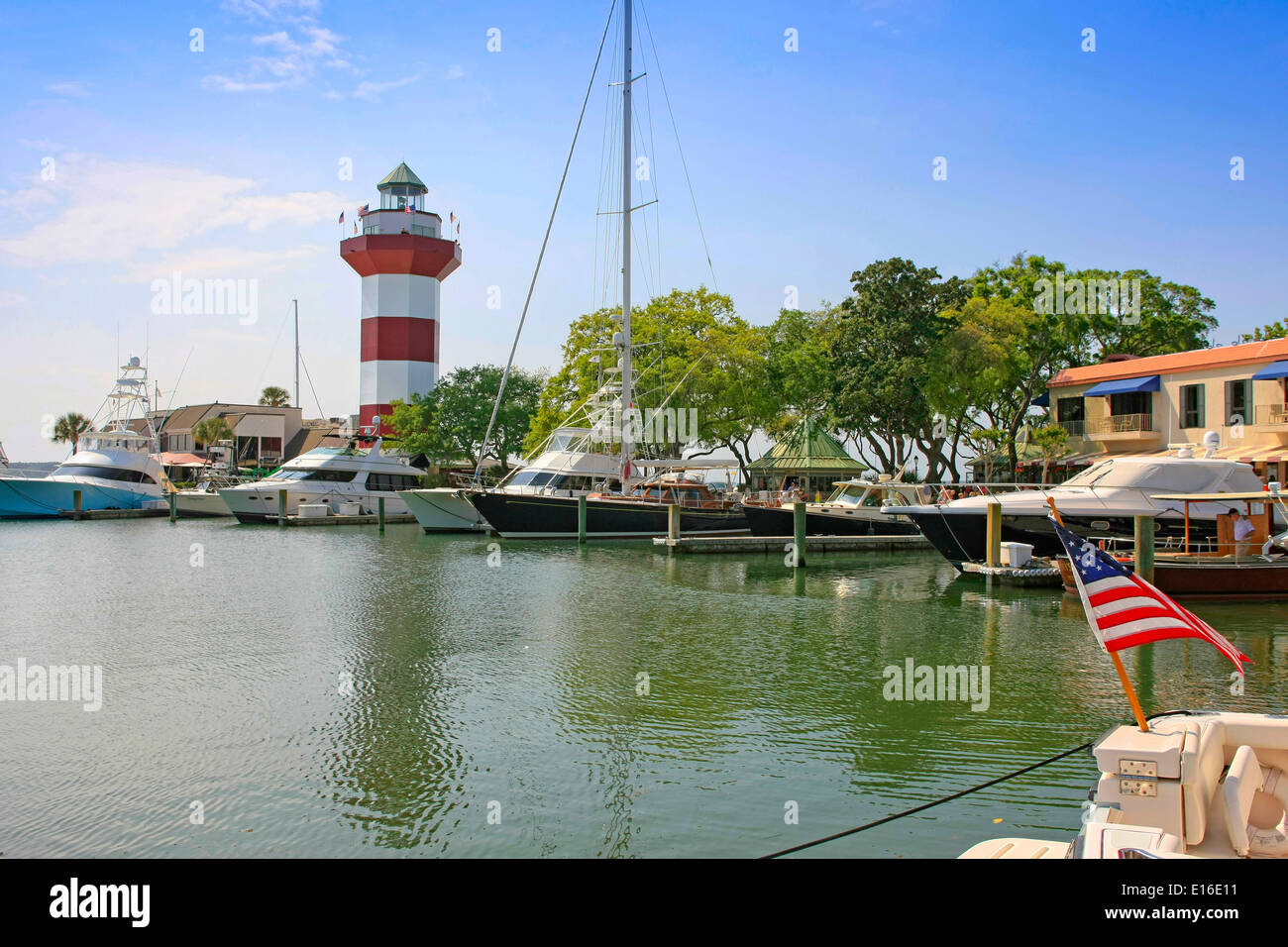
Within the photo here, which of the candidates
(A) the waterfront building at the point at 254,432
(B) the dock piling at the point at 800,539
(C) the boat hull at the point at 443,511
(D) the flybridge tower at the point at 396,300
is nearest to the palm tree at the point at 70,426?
(A) the waterfront building at the point at 254,432

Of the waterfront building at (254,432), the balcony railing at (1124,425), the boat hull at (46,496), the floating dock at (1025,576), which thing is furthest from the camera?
the waterfront building at (254,432)

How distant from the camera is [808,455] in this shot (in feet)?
169

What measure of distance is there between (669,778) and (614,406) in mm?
31440

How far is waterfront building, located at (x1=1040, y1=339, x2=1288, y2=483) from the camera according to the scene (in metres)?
33.0

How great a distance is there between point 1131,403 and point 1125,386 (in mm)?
1263

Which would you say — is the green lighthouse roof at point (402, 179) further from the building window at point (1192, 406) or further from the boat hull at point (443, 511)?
the building window at point (1192, 406)

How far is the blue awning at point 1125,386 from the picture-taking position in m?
37.3

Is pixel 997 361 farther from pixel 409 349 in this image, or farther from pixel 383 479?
pixel 409 349

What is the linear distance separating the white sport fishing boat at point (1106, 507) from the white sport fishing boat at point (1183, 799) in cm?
1833

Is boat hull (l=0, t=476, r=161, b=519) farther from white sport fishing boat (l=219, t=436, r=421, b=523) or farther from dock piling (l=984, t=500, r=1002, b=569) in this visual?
dock piling (l=984, t=500, r=1002, b=569)

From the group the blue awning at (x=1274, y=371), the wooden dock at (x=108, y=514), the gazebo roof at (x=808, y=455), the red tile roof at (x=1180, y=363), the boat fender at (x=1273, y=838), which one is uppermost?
the red tile roof at (x=1180, y=363)

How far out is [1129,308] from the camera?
43.4 m

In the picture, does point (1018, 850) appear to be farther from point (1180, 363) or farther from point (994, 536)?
point (1180, 363)

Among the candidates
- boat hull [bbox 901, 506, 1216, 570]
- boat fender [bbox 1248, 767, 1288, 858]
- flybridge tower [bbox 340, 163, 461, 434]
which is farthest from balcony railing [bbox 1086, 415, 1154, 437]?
flybridge tower [bbox 340, 163, 461, 434]
